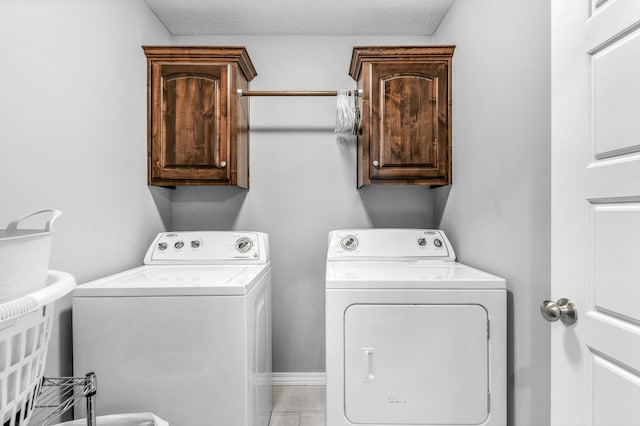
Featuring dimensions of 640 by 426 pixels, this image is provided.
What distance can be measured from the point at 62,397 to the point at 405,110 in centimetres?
215

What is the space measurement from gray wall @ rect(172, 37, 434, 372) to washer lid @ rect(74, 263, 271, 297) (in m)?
0.71

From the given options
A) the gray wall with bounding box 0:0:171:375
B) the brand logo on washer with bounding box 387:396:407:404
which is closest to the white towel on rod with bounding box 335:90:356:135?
the gray wall with bounding box 0:0:171:375

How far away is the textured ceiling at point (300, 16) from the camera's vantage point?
7.22ft

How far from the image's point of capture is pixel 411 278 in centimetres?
158

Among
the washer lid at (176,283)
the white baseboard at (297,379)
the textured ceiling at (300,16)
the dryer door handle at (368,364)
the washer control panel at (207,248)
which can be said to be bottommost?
the white baseboard at (297,379)

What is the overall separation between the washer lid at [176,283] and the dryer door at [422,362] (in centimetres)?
52

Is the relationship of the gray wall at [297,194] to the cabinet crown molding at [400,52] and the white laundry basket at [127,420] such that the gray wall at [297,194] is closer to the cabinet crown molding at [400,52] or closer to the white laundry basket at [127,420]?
the cabinet crown molding at [400,52]

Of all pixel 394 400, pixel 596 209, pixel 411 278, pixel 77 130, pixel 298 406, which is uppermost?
pixel 77 130

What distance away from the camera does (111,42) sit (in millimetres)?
1827

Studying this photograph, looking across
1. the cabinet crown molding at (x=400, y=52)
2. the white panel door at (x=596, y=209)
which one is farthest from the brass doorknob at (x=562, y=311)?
the cabinet crown molding at (x=400, y=52)

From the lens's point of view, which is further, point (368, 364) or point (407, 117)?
point (407, 117)

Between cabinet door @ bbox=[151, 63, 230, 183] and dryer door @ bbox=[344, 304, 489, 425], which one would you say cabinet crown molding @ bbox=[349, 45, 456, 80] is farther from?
dryer door @ bbox=[344, 304, 489, 425]

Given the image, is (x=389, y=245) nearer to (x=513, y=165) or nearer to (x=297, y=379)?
(x=513, y=165)

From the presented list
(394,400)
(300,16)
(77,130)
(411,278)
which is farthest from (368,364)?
(300,16)
